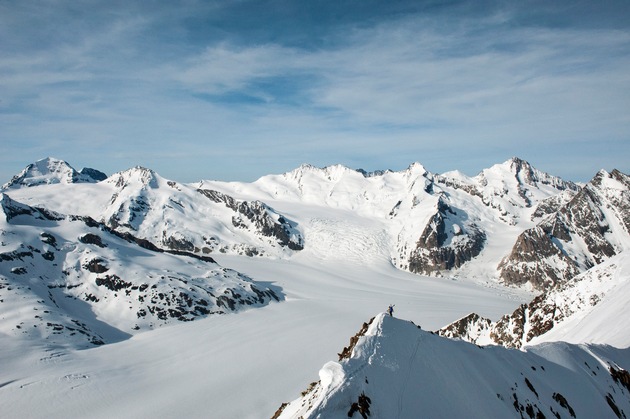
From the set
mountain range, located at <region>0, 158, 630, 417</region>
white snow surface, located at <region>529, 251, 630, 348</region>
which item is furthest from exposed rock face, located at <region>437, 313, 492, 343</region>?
white snow surface, located at <region>529, 251, 630, 348</region>

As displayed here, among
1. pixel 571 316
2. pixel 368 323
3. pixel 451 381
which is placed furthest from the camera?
pixel 571 316

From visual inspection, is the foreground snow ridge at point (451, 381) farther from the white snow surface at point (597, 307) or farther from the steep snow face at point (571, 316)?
the steep snow face at point (571, 316)

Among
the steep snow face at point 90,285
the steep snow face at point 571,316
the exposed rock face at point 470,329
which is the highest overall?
the steep snow face at point 571,316

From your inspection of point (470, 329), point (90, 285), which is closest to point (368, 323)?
point (470, 329)

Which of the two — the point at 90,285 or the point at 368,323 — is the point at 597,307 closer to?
the point at 368,323

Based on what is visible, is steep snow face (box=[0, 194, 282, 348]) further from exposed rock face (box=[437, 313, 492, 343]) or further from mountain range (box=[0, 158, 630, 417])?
exposed rock face (box=[437, 313, 492, 343])

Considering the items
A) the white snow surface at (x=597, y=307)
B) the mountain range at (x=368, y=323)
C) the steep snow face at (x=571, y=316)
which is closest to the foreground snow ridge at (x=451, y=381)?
the mountain range at (x=368, y=323)
